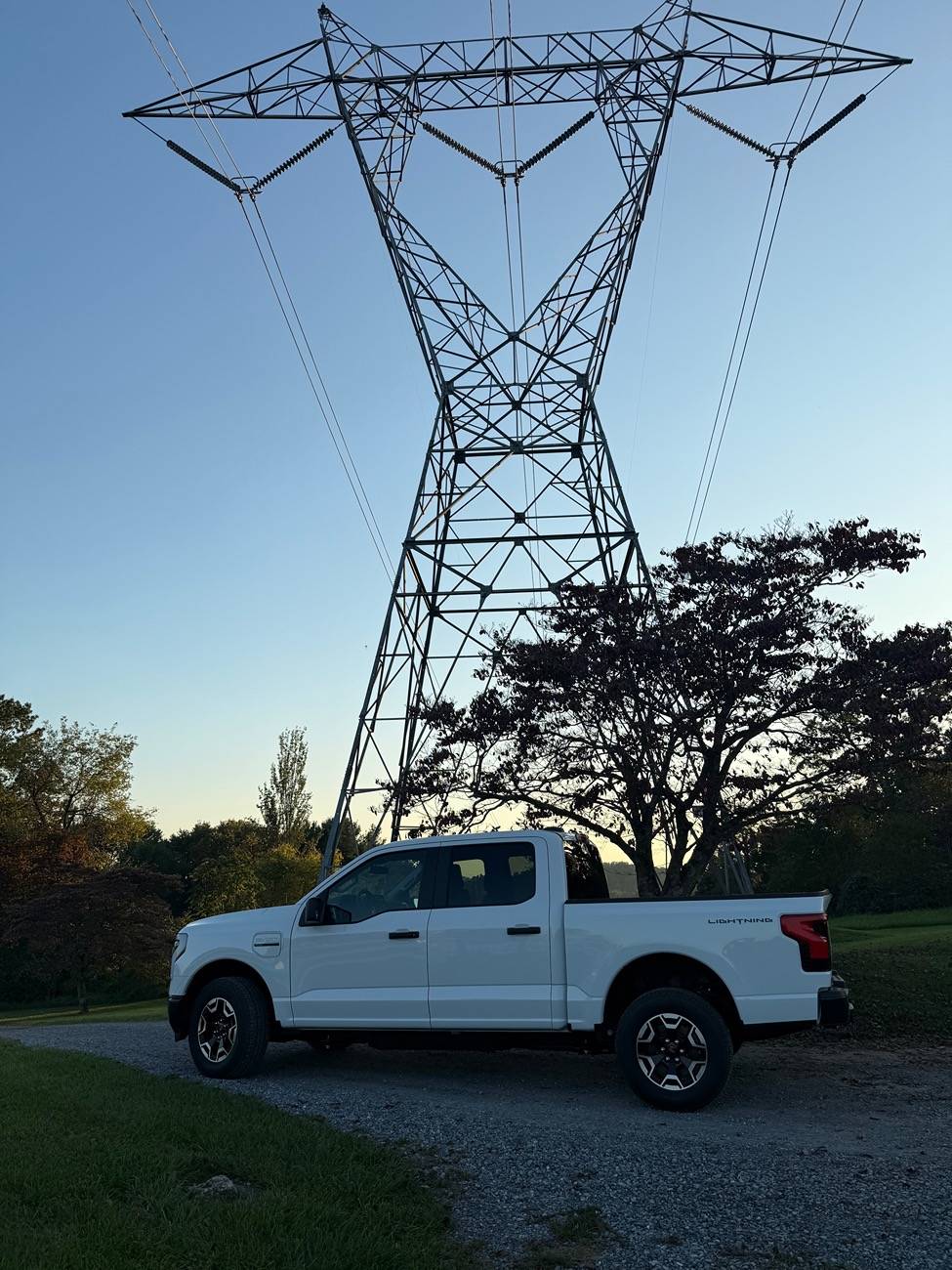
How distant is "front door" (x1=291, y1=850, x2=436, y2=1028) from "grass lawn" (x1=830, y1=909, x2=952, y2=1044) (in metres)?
→ 4.97

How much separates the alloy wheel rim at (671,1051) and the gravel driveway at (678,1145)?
10.5 inches

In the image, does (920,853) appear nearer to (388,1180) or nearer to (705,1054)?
(705,1054)

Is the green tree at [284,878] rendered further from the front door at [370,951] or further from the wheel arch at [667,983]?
the wheel arch at [667,983]

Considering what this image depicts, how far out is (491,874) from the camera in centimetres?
825

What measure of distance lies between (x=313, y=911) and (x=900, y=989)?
6.66m

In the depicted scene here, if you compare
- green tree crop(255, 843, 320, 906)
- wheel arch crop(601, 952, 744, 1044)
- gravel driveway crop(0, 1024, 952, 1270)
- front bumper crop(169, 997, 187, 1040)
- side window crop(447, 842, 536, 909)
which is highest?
green tree crop(255, 843, 320, 906)

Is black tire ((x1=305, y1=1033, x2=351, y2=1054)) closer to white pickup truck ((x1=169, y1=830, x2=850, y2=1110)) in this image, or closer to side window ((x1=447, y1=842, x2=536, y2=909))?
white pickup truck ((x1=169, y1=830, x2=850, y2=1110))

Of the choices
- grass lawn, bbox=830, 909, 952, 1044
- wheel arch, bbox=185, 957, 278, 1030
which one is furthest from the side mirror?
grass lawn, bbox=830, 909, 952, 1044

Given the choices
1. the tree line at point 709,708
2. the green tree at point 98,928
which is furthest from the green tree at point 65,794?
the tree line at point 709,708

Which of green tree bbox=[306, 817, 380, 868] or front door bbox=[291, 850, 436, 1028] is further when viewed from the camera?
green tree bbox=[306, 817, 380, 868]

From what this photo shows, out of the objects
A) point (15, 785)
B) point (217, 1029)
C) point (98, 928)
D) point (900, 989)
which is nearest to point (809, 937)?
point (217, 1029)

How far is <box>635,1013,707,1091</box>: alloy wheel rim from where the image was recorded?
288 inches

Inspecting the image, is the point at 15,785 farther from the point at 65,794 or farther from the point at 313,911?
the point at 313,911

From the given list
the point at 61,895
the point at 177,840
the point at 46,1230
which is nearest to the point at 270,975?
the point at 46,1230
